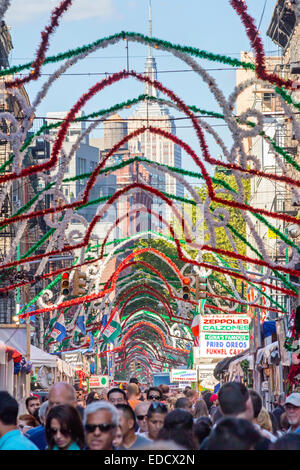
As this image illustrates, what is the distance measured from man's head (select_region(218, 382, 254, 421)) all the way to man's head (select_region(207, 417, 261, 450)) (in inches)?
86.7

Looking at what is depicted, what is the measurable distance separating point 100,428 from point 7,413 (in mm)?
875

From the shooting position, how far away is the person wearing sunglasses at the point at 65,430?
7863 mm

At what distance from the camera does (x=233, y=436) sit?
6.04 meters

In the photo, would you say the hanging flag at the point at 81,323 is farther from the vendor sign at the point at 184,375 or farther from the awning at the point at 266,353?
the awning at the point at 266,353

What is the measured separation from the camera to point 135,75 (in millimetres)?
18250

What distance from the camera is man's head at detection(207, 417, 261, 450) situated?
19.6 feet

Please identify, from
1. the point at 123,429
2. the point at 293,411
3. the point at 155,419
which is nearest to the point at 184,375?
the point at 293,411

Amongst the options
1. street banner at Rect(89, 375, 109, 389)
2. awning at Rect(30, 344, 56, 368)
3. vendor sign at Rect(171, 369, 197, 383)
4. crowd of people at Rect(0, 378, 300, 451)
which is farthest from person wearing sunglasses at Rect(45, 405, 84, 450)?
street banner at Rect(89, 375, 109, 389)

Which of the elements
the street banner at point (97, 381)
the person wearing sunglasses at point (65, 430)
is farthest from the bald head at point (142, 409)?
the street banner at point (97, 381)

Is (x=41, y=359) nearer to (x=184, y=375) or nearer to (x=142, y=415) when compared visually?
(x=184, y=375)

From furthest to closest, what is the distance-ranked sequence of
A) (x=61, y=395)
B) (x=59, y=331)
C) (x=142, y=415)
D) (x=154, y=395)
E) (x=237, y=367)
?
(x=59, y=331) < (x=237, y=367) < (x=154, y=395) < (x=142, y=415) < (x=61, y=395)

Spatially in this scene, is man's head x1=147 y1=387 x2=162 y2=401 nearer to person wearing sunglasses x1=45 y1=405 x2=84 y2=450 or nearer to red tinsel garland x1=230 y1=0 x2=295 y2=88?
red tinsel garland x1=230 y1=0 x2=295 y2=88

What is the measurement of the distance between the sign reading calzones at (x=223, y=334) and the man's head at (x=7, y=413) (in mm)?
27236
